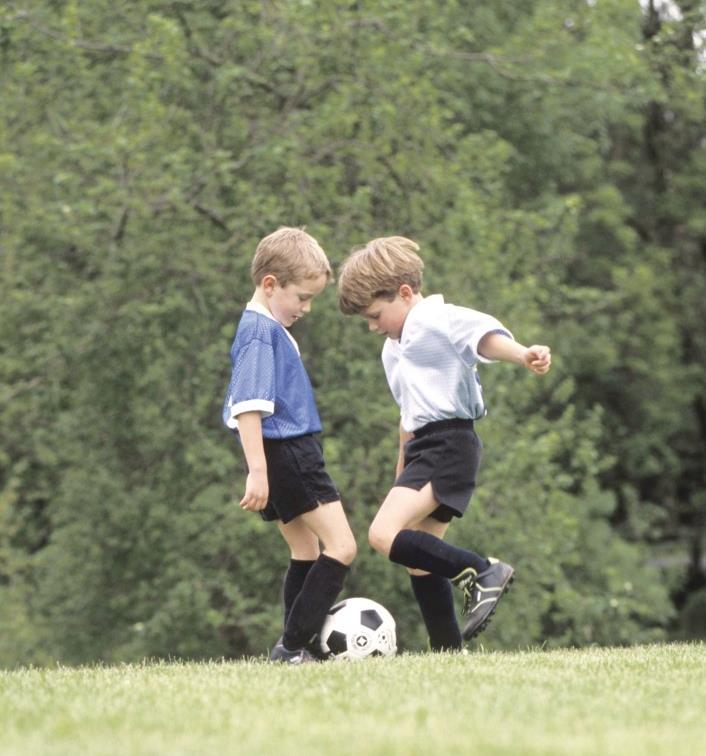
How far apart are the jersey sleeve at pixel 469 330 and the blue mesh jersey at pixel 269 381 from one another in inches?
26.2

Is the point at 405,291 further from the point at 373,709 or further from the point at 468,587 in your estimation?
the point at 373,709

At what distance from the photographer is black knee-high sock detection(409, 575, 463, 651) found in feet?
24.1

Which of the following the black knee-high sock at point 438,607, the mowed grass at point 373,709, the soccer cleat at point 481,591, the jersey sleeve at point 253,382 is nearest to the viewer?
the mowed grass at point 373,709

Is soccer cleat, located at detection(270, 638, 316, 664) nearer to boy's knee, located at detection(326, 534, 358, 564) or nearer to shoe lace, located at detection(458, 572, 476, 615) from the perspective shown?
boy's knee, located at detection(326, 534, 358, 564)

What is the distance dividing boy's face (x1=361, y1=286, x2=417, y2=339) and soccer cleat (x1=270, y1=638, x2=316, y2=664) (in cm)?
146

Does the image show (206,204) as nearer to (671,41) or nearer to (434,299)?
(671,41)

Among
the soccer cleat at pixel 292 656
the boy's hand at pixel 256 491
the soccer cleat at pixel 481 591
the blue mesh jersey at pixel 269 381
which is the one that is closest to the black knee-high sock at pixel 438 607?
the soccer cleat at pixel 481 591

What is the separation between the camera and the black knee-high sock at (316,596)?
692cm

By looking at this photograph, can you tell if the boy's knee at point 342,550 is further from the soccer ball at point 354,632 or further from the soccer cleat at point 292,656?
the soccer cleat at point 292,656

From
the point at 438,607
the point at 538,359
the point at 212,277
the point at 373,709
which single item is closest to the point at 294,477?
the point at 438,607

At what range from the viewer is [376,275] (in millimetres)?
7012

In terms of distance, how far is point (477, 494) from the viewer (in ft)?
48.5

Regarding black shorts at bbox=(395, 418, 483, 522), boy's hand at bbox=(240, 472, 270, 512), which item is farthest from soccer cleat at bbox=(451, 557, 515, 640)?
boy's hand at bbox=(240, 472, 270, 512)

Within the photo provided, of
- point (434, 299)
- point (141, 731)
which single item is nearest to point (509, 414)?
point (434, 299)
